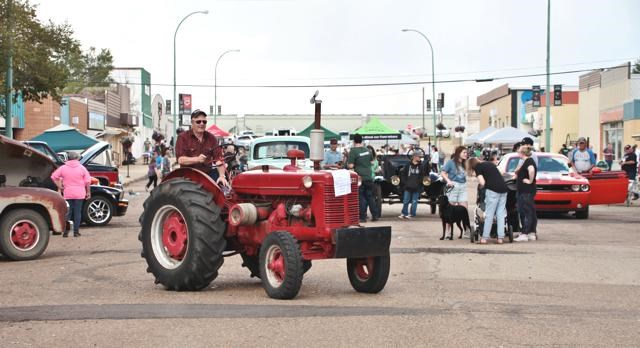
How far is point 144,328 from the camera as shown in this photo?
8.25 m

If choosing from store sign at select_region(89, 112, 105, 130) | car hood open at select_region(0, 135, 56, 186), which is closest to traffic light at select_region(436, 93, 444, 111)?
store sign at select_region(89, 112, 105, 130)

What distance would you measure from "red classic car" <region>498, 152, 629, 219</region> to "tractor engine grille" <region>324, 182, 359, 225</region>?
12.1m

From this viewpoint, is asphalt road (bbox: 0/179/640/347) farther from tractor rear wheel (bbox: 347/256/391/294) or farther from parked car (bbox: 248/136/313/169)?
parked car (bbox: 248/136/313/169)

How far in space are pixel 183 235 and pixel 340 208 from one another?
1969 millimetres

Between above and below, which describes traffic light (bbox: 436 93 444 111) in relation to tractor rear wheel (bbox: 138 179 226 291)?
above

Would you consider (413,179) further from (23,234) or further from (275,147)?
(23,234)

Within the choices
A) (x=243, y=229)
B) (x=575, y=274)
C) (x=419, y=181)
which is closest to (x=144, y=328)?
(x=243, y=229)

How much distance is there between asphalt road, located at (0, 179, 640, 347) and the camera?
7.93m

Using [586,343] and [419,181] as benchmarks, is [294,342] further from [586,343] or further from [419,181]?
[419,181]

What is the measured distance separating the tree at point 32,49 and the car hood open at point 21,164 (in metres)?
12.2

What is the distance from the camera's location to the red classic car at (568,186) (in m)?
21.6

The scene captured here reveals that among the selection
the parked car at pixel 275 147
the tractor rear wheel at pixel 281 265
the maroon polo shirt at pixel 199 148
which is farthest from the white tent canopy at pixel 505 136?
the tractor rear wheel at pixel 281 265

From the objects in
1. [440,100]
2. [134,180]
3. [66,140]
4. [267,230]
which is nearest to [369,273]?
[267,230]

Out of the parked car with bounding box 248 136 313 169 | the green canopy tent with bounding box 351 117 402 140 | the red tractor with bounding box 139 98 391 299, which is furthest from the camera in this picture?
the green canopy tent with bounding box 351 117 402 140
